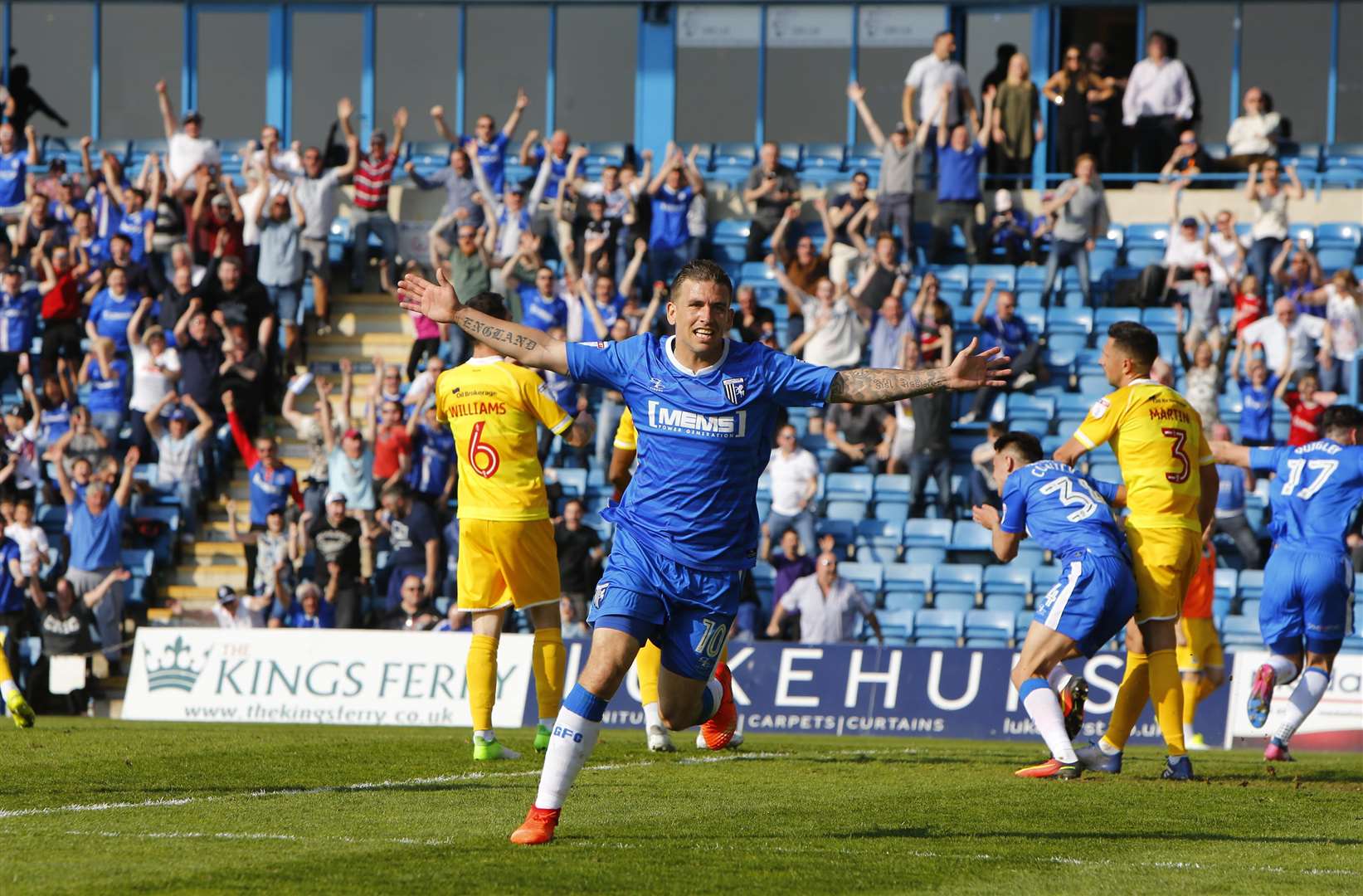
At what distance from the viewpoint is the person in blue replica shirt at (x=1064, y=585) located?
1012 cm

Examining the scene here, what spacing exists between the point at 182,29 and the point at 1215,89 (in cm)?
1503

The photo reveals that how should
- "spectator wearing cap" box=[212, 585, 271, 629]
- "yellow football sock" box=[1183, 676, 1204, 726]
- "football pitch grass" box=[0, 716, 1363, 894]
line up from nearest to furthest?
"football pitch grass" box=[0, 716, 1363, 894], "yellow football sock" box=[1183, 676, 1204, 726], "spectator wearing cap" box=[212, 585, 271, 629]

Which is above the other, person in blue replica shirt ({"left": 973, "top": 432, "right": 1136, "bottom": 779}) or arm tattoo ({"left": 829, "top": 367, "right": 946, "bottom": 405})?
arm tattoo ({"left": 829, "top": 367, "right": 946, "bottom": 405})

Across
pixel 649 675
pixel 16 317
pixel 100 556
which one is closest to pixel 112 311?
pixel 16 317

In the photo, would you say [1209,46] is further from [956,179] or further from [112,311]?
[112,311]

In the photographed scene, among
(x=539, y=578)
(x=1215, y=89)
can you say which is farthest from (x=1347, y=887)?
(x=1215, y=89)

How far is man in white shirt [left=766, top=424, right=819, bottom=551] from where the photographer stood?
63.7 feet

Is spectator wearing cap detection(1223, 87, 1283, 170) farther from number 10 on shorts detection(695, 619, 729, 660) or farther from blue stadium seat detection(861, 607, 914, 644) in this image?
number 10 on shorts detection(695, 619, 729, 660)

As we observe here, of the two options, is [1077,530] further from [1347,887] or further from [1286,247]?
[1286,247]

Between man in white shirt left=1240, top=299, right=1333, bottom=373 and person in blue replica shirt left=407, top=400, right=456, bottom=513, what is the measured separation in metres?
8.81

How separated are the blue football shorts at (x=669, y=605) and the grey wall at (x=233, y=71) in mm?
21598

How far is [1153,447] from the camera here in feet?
34.9

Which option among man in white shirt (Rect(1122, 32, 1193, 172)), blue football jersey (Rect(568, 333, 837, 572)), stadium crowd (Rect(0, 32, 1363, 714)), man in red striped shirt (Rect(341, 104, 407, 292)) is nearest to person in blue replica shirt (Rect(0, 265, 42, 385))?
stadium crowd (Rect(0, 32, 1363, 714))

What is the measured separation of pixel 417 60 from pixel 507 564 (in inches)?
699
